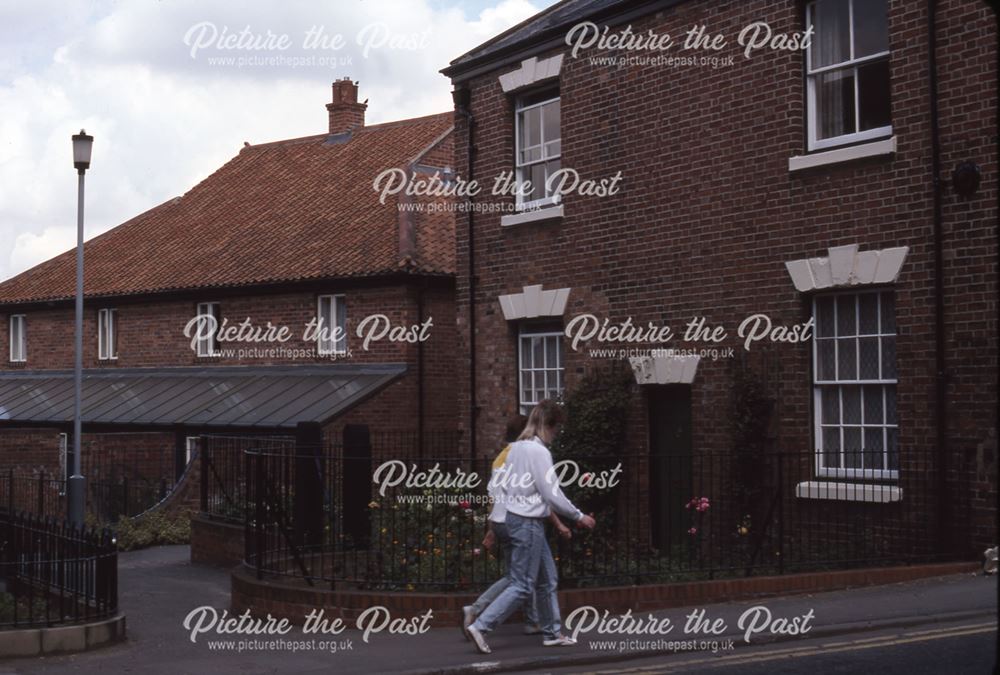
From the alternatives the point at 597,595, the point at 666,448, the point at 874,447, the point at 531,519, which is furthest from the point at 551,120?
the point at 531,519

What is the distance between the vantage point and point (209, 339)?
28250 millimetres

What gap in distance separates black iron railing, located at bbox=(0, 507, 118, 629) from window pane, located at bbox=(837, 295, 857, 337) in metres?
7.76

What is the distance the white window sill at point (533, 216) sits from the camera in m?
17.0

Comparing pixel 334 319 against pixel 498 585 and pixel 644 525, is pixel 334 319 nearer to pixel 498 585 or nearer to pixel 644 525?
pixel 644 525

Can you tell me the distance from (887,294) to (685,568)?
3778 mm

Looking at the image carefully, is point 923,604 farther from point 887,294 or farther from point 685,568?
point 887,294

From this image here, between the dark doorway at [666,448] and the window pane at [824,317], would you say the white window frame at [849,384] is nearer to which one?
the window pane at [824,317]

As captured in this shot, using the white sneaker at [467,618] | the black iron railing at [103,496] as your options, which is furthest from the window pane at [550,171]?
the black iron railing at [103,496]

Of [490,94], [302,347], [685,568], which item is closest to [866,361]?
[685,568]

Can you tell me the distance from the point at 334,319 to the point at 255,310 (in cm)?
238

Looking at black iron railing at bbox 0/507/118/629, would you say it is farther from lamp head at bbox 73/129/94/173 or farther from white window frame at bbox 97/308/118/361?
white window frame at bbox 97/308/118/361

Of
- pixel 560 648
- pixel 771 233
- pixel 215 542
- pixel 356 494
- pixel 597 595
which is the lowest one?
pixel 215 542

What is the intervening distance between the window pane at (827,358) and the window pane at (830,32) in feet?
10.1

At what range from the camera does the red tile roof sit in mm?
25953
